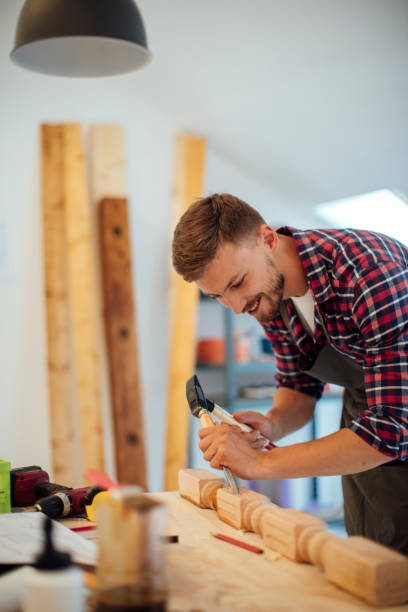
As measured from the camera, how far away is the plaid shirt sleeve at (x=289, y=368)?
2.13 m

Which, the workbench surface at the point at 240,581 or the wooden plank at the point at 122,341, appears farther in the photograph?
the wooden plank at the point at 122,341

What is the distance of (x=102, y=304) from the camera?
13.0 feet

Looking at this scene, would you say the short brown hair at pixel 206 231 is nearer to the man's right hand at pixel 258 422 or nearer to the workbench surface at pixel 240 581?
the man's right hand at pixel 258 422

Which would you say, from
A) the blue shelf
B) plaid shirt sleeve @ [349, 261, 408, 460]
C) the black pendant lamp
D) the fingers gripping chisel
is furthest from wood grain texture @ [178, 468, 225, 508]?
the blue shelf

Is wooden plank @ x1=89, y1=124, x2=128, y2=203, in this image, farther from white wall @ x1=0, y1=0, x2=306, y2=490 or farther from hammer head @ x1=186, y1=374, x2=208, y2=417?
hammer head @ x1=186, y1=374, x2=208, y2=417

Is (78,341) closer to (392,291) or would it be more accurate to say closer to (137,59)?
(137,59)

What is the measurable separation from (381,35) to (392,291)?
65.7 inches

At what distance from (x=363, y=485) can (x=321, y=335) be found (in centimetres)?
48

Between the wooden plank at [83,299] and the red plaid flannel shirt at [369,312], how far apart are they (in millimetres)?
2037

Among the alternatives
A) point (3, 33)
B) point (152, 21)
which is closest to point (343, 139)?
point (152, 21)

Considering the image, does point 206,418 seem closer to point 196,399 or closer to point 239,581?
point 196,399

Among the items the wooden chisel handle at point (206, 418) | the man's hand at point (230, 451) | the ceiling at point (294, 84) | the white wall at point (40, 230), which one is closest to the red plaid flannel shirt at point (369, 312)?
the man's hand at point (230, 451)

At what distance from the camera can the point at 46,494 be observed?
1.66 meters

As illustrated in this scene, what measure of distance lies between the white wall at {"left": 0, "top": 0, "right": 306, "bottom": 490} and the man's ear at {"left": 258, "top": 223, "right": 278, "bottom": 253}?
227cm
